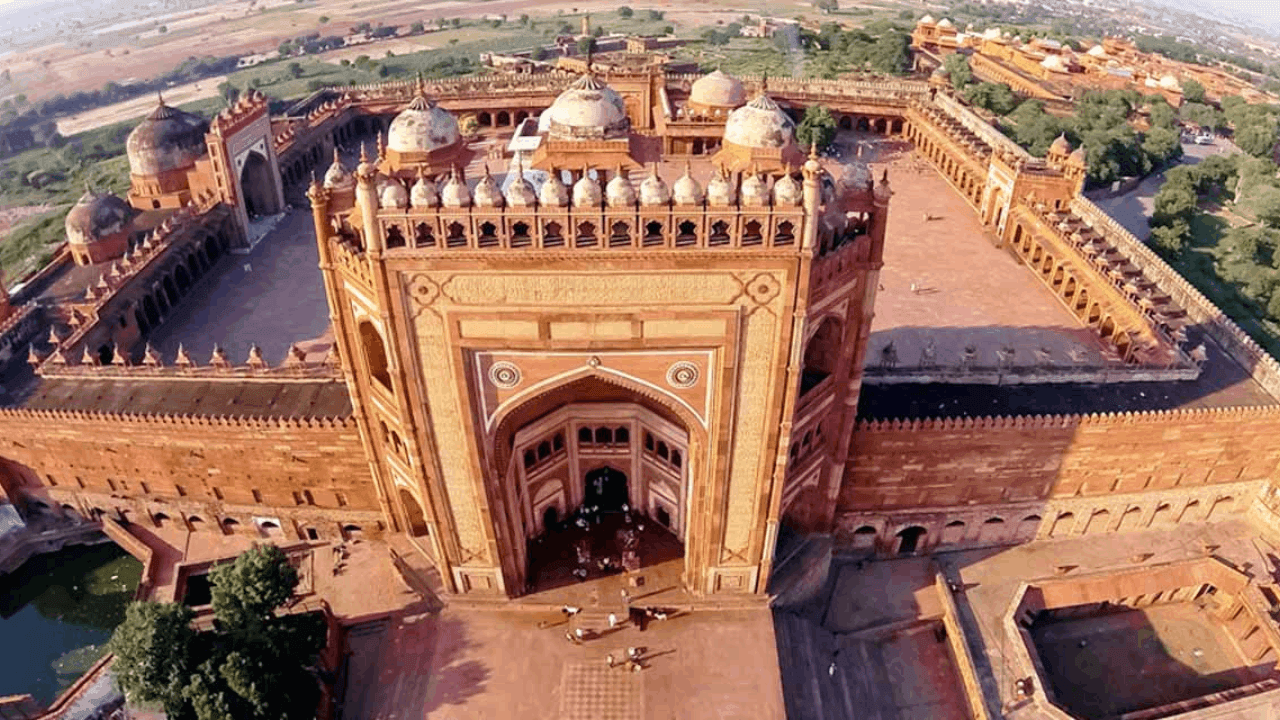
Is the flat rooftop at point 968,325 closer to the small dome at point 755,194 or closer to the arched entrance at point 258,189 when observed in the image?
the small dome at point 755,194

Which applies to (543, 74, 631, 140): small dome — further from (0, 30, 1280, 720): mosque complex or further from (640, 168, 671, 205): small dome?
(640, 168, 671, 205): small dome

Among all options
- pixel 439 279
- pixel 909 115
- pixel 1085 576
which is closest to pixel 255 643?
pixel 439 279

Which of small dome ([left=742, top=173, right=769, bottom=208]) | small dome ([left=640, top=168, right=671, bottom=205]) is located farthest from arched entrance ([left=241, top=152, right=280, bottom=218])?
small dome ([left=742, top=173, right=769, bottom=208])

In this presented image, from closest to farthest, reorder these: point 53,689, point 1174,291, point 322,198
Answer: point 322,198, point 53,689, point 1174,291

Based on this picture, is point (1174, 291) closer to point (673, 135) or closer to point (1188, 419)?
point (1188, 419)

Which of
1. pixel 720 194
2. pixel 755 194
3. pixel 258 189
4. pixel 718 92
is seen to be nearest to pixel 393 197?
pixel 720 194

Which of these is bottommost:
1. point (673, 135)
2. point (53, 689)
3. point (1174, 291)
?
point (53, 689)

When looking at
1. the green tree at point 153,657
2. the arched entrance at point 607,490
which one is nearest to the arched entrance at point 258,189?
the arched entrance at point 607,490
